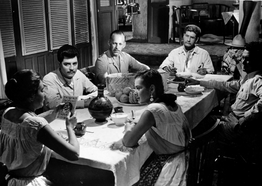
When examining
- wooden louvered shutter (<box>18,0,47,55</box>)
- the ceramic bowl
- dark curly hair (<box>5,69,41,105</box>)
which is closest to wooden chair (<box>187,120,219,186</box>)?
the ceramic bowl

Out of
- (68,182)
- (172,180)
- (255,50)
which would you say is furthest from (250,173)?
(68,182)

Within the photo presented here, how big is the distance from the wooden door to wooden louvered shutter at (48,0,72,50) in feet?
2.66

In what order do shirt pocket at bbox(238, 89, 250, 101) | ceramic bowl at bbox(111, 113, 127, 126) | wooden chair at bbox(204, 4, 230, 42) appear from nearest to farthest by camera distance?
ceramic bowl at bbox(111, 113, 127, 126), shirt pocket at bbox(238, 89, 250, 101), wooden chair at bbox(204, 4, 230, 42)

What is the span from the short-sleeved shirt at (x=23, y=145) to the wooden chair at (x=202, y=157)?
94cm

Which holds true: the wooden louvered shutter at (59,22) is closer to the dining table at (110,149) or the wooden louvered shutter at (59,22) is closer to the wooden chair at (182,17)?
the dining table at (110,149)

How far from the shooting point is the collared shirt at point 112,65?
13.7 feet

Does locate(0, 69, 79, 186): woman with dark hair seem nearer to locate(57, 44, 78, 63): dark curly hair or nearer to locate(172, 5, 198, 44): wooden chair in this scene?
locate(57, 44, 78, 63): dark curly hair

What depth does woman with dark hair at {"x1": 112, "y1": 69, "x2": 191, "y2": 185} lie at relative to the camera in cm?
206

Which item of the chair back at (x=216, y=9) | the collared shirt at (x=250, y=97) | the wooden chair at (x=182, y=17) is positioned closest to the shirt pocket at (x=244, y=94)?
the collared shirt at (x=250, y=97)

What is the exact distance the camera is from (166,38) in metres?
9.87

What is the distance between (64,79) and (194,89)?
54.1 inches

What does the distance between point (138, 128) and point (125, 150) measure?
6.4 inches

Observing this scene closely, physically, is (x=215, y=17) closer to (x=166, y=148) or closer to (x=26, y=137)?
(x=166, y=148)

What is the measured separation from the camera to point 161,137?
2121mm
